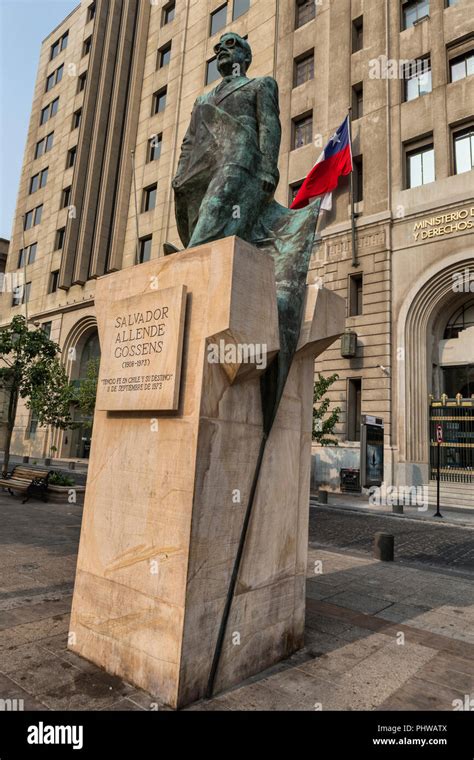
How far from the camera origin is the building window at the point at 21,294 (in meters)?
43.7

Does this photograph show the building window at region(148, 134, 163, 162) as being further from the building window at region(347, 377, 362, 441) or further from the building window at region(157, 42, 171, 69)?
the building window at region(347, 377, 362, 441)

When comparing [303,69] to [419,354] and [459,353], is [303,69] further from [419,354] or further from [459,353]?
[459,353]

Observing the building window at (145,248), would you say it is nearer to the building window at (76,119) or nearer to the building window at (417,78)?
the building window at (76,119)

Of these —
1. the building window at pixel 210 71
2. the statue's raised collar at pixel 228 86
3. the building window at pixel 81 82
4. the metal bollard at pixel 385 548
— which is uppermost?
the building window at pixel 81 82

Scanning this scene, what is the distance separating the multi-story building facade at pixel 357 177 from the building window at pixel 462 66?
0.06 metres

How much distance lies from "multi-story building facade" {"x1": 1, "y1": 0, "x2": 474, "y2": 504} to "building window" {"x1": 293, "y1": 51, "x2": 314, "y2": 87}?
9 cm

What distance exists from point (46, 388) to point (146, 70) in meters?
27.4

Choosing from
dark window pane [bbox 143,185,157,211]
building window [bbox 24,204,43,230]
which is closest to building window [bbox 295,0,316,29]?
dark window pane [bbox 143,185,157,211]

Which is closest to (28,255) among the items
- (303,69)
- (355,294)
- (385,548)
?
(303,69)

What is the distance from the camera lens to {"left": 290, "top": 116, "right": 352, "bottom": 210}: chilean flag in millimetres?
22469

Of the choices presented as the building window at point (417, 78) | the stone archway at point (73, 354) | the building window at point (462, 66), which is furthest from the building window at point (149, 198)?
the building window at point (462, 66)

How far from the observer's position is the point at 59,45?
4759 cm

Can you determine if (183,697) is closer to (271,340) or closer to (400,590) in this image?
(271,340)

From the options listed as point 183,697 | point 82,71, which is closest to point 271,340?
point 183,697
